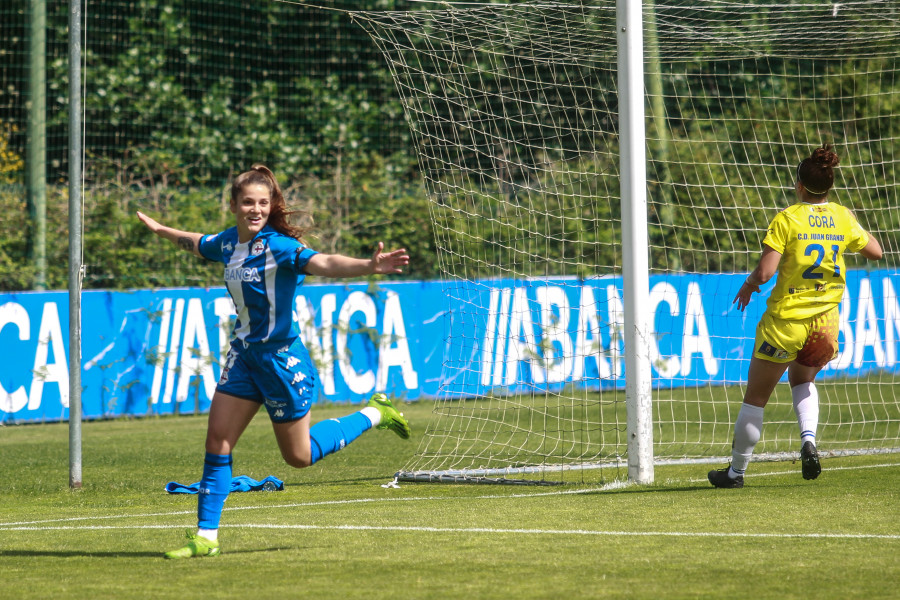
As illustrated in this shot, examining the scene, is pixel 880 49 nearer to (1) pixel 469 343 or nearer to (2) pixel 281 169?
(1) pixel 469 343

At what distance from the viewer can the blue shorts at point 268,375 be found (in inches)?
228

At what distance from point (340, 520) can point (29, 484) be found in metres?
3.58


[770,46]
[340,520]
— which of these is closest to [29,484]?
[340,520]

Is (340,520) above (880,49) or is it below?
below

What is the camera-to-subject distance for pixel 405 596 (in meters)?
4.55

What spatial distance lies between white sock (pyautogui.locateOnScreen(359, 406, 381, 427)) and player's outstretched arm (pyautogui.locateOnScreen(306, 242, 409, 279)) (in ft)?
5.58

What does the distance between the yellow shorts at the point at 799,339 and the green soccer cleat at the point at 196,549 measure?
3.55 metres

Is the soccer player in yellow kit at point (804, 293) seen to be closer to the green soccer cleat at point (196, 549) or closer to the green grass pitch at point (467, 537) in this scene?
the green grass pitch at point (467, 537)

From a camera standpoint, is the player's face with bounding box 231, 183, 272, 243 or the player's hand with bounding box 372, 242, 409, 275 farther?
the player's face with bounding box 231, 183, 272, 243

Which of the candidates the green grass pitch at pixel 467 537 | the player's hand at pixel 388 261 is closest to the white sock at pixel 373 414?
the green grass pitch at pixel 467 537

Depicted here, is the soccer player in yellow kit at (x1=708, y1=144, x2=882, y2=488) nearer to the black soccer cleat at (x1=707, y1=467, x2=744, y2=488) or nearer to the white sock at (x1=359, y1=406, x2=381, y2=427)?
the black soccer cleat at (x1=707, y1=467, x2=744, y2=488)

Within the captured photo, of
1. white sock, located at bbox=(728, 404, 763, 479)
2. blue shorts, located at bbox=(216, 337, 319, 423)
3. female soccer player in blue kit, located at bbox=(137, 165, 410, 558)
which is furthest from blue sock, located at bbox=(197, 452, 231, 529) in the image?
white sock, located at bbox=(728, 404, 763, 479)

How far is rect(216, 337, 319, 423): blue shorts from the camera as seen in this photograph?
579 centimetres

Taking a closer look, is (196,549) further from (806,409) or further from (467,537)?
(806,409)
